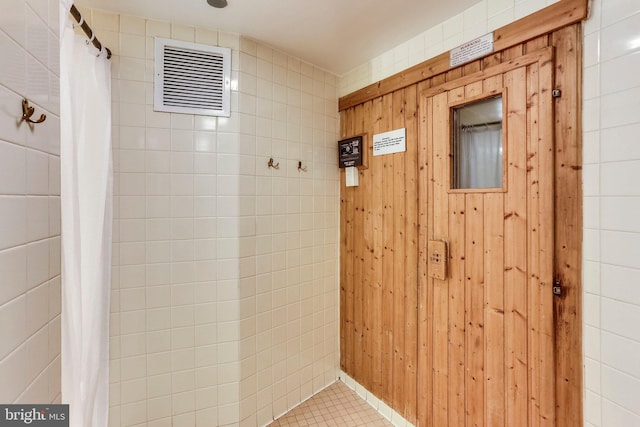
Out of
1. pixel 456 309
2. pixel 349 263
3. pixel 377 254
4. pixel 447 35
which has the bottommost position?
pixel 456 309

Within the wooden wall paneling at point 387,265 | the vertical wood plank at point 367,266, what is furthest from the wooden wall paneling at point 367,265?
the wooden wall paneling at point 387,265

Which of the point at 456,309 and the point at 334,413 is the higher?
the point at 456,309

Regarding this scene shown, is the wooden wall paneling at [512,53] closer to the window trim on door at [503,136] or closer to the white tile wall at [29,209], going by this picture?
the window trim on door at [503,136]

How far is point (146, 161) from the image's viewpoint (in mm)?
1534

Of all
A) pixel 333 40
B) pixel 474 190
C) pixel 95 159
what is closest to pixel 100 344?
pixel 95 159

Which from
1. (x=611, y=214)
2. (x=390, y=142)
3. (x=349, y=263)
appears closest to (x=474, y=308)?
(x=611, y=214)

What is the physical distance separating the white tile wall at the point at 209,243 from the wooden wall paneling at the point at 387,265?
57cm

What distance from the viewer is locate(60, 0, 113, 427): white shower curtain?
2.81ft

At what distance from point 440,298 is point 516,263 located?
45 cm

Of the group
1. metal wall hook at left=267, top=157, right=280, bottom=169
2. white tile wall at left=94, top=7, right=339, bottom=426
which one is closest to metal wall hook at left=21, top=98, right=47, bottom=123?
white tile wall at left=94, top=7, right=339, bottom=426

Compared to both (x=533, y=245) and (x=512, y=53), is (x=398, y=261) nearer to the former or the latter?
(x=533, y=245)

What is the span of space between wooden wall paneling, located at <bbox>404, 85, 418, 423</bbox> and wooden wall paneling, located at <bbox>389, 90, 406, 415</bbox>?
0.03 m

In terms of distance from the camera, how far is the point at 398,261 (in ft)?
5.92

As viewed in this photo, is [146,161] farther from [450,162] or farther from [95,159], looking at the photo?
[450,162]
